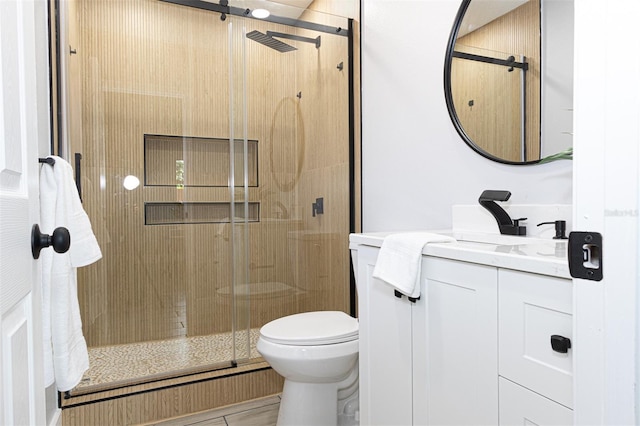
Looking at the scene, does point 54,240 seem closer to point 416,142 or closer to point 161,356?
point 416,142

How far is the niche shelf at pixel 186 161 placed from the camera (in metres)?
2.46

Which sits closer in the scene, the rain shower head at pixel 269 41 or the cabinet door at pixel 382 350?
the cabinet door at pixel 382 350

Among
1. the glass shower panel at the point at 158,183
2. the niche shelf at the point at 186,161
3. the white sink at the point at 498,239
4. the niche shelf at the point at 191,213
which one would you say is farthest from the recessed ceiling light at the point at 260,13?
the white sink at the point at 498,239

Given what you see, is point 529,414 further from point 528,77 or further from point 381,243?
point 528,77

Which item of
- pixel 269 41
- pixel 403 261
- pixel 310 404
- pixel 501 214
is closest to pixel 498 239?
pixel 501 214

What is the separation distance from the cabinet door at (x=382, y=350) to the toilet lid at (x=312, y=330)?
29 centimetres

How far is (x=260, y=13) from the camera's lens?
7.63ft

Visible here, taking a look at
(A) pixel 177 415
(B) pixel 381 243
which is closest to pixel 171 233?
(A) pixel 177 415

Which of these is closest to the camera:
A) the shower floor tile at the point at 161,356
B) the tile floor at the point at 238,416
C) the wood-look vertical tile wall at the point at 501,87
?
the wood-look vertical tile wall at the point at 501,87

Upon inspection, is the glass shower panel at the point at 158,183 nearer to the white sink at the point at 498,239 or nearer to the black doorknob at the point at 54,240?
the white sink at the point at 498,239

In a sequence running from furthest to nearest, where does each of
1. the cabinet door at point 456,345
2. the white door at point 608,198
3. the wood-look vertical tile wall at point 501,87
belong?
the wood-look vertical tile wall at point 501,87 < the cabinet door at point 456,345 < the white door at point 608,198

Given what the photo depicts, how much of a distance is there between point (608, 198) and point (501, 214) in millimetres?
936

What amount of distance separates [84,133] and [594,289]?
8.07 ft

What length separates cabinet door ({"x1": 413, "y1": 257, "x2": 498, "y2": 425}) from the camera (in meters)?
0.90
